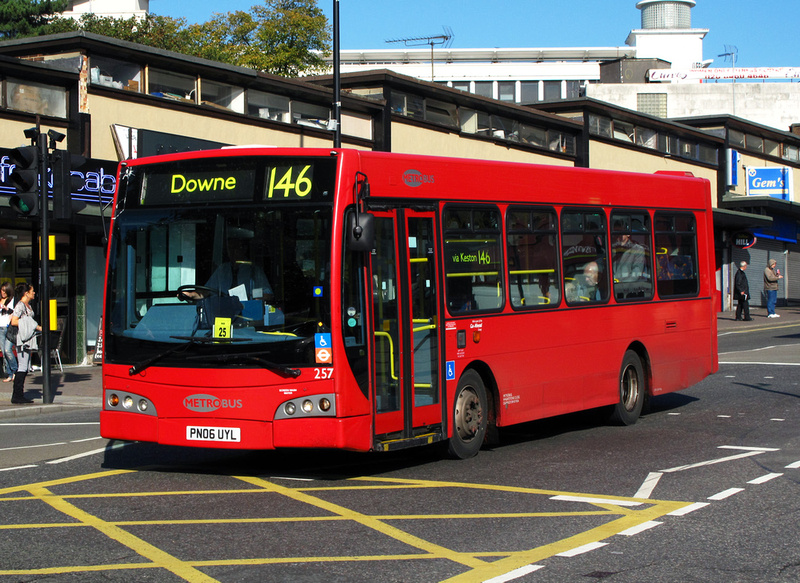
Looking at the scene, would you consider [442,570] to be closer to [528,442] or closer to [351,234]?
[351,234]

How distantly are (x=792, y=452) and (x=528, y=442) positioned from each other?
8.85 feet

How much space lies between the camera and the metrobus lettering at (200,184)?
29.0 ft

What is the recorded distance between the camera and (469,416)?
9.98 meters

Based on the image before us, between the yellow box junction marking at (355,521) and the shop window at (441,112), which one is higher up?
the shop window at (441,112)

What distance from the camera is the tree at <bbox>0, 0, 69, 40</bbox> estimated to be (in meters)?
60.3

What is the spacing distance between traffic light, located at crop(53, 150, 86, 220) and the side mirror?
8128mm

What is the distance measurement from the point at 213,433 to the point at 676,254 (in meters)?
7.57

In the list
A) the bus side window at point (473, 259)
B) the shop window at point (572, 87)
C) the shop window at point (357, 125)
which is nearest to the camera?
the bus side window at point (473, 259)

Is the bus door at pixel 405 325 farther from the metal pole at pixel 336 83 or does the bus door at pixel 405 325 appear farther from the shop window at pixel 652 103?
the shop window at pixel 652 103

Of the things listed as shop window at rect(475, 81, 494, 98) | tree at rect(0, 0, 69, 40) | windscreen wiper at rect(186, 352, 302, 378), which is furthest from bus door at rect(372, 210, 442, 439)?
shop window at rect(475, 81, 494, 98)

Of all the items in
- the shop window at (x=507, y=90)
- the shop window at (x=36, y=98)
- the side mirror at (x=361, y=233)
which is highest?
the shop window at (x=507, y=90)

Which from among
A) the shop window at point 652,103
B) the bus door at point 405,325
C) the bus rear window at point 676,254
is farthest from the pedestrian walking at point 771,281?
the shop window at point 652,103

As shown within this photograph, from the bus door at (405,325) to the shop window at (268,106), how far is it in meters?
15.9

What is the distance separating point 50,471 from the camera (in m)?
9.45
